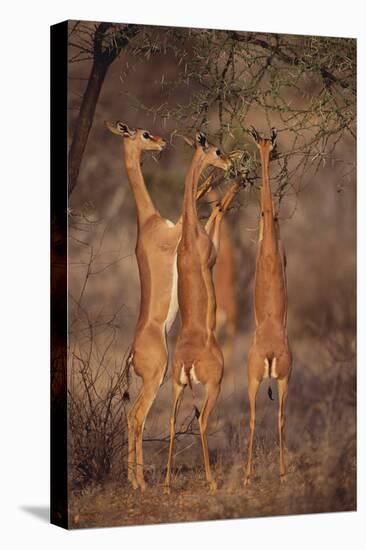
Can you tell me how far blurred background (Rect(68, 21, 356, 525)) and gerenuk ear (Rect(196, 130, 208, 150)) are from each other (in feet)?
0.14

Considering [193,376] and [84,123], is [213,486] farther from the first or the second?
[84,123]

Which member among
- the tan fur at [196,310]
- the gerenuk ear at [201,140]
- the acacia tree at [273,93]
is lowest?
the tan fur at [196,310]

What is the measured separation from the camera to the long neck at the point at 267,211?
881cm

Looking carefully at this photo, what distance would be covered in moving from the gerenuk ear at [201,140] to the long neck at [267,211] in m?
0.36

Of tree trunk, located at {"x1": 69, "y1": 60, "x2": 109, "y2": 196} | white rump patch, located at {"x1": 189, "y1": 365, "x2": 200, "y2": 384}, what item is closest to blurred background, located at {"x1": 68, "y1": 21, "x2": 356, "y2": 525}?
tree trunk, located at {"x1": 69, "y1": 60, "x2": 109, "y2": 196}

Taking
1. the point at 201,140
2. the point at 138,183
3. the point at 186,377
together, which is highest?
the point at 201,140

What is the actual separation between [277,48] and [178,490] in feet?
8.26

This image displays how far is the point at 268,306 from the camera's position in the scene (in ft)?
28.9

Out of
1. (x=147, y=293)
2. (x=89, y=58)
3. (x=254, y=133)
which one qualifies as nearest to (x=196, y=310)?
(x=147, y=293)

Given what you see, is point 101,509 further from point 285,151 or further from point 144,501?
point 285,151

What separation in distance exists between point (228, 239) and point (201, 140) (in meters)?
0.56

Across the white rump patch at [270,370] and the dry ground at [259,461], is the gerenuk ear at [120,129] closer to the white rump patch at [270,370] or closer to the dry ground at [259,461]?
the dry ground at [259,461]

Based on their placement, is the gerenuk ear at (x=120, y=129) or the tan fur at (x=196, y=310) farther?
the tan fur at (x=196, y=310)

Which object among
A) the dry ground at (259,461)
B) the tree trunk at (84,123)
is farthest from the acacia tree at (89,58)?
the dry ground at (259,461)
